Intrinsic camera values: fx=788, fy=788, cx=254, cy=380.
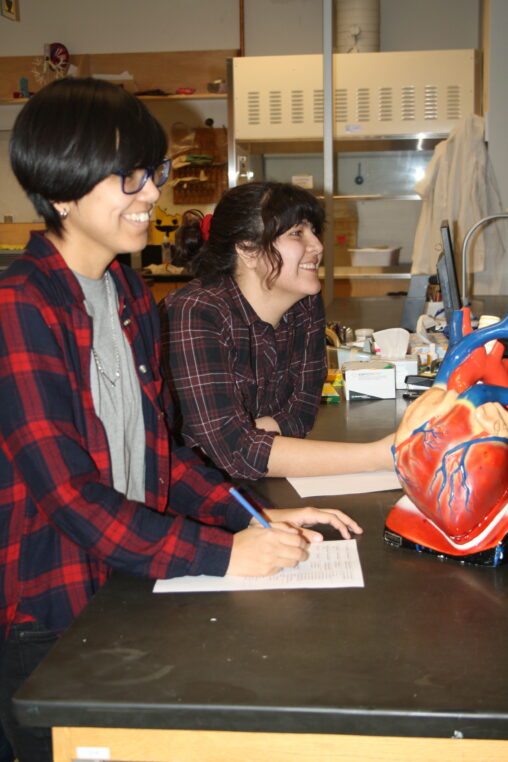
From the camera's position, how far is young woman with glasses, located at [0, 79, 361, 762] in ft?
3.63

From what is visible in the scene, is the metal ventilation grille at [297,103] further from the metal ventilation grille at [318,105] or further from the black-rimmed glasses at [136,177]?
the black-rimmed glasses at [136,177]

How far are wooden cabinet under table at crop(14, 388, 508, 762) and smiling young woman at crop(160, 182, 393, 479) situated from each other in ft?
1.91

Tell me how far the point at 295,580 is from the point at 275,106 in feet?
16.0

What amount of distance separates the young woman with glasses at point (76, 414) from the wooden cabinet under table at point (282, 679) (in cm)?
10

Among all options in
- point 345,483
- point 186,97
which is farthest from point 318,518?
point 186,97

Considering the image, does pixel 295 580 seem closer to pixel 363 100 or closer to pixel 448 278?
pixel 448 278

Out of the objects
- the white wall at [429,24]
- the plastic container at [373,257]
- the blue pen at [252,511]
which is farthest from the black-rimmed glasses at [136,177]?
the white wall at [429,24]

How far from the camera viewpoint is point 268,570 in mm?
1126

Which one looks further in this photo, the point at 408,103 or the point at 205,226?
the point at 408,103

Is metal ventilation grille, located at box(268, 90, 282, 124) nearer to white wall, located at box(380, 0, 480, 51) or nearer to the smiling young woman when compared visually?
white wall, located at box(380, 0, 480, 51)

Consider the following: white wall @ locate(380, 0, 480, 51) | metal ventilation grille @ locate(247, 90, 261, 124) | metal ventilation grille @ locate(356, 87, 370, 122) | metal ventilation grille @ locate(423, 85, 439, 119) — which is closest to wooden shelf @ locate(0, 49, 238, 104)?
white wall @ locate(380, 0, 480, 51)

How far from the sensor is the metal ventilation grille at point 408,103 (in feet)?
17.9

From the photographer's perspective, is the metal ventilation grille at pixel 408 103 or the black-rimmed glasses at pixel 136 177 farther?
the metal ventilation grille at pixel 408 103

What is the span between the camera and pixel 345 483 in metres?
1.56
